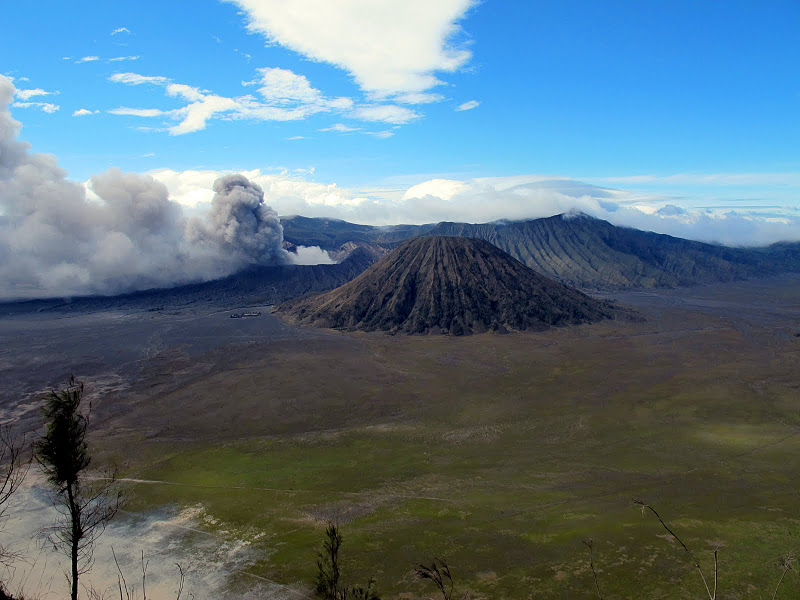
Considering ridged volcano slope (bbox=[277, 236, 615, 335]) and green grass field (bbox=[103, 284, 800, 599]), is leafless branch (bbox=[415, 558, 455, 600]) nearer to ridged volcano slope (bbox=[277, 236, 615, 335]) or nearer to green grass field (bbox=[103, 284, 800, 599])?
green grass field (bbox=[103, 284, 800, 599])

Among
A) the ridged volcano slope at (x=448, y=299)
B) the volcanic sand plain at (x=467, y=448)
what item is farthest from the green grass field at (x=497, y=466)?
the ridged volcano slope at (x=448, y=299)

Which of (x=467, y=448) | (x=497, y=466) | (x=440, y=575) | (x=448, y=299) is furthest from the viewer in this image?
(x=448, y=299)

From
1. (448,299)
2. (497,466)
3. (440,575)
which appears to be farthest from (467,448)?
(448,299)

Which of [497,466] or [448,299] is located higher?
[448,299]

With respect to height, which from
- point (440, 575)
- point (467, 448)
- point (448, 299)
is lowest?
point (467, 448)

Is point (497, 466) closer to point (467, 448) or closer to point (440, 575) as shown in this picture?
point (467, 448)

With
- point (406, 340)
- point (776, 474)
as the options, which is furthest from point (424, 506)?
point (406, 340)

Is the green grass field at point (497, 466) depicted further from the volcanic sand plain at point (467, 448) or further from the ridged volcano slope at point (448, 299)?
the ridged volcano slope at point (448, 299)
